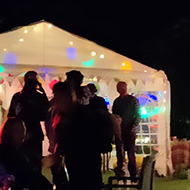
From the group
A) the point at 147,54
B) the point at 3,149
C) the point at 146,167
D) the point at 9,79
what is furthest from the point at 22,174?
the point at 147,54

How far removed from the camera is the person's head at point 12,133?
359 centimetres

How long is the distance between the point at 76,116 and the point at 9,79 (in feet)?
13.8

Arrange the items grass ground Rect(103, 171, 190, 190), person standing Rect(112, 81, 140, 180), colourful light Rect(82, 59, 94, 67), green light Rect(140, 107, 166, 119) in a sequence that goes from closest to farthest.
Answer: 1. person standing Rect(112, 81, 140, 180)
2. grass ground Rect(103, 171, 190, 190)
3. colourful light Rect(82, 59, 94, 67)
4. green light Rect(140, 107, 166, 119)

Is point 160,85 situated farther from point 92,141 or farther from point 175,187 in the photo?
point 92,141

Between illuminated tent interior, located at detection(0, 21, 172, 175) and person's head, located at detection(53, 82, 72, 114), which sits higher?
illuminated tent interior, located at detection(0, 21, 172, 175)

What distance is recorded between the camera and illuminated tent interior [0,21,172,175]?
757 cm

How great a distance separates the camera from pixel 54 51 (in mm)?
7840

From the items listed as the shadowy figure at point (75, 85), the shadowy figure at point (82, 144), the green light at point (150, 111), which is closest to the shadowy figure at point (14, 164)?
the shadowy figure at point (82, 144)

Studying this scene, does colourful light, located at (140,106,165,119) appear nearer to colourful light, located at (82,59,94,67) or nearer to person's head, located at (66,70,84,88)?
colourful light, located at (82,59,94,67)

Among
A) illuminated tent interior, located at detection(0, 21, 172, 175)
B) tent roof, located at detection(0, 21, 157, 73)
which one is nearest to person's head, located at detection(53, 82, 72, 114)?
illuminated tent interior, located at detection(0, 21, 172, 175)

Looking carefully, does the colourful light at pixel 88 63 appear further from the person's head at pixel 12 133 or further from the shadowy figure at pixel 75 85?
the person's head at pixel 12 133

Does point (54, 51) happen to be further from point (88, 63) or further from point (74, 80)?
point (74, 80)

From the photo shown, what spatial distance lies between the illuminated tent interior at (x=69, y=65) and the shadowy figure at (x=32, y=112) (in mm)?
2118

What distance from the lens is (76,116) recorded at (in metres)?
3.66
